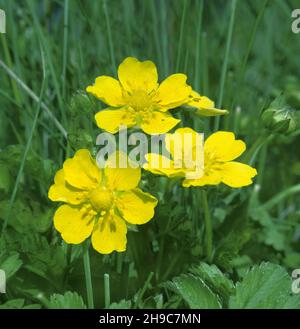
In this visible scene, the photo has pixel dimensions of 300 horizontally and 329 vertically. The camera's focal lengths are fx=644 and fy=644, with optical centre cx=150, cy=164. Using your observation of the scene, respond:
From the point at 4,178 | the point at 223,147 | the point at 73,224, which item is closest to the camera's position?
the point at 73,224

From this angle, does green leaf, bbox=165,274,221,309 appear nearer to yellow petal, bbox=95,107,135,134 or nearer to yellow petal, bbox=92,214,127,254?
yellow petal, bbox=92,214,127,254

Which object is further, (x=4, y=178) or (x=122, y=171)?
(x=4, y=178)

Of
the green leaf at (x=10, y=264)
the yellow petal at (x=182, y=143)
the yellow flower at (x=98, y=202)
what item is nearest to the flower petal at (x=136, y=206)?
the yellow flower at (x=98, y=202)

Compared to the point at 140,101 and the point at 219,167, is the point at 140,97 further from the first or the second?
the point at 219,167

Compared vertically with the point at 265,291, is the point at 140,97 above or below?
above

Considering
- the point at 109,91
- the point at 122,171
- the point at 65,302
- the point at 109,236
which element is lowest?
the point at 65,302

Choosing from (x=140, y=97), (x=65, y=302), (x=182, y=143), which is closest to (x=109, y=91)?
(x=140, y=97)
